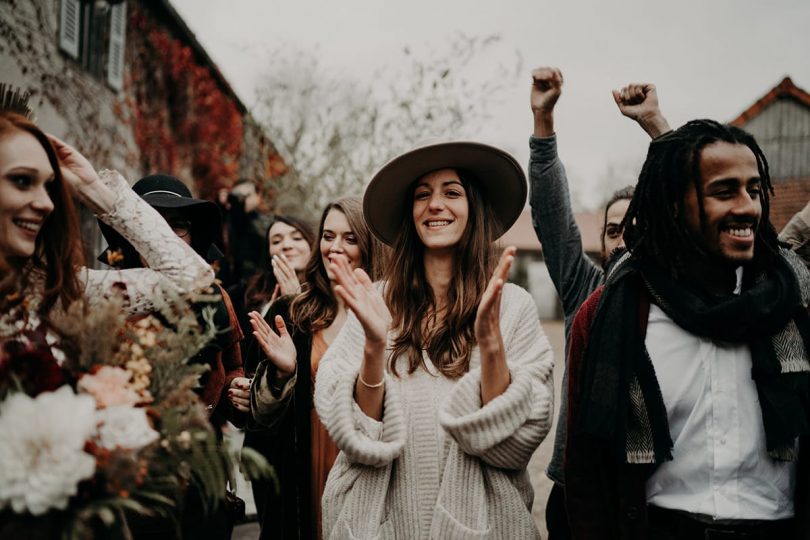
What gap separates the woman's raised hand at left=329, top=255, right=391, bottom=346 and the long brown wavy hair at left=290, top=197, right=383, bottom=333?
110 centimetres

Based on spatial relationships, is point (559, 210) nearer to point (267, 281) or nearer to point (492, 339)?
point (492, 339)

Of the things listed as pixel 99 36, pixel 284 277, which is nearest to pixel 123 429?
pixel 284 277

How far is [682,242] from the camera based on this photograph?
78.4 inches

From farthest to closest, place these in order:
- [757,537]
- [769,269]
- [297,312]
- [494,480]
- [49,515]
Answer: [297,312] < [494,480] < [769,269] < [757,537] < [49,515]

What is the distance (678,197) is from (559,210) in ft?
2.78

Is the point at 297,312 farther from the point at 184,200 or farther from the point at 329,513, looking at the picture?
the point at 329,513

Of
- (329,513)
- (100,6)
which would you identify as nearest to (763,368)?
(329,513)

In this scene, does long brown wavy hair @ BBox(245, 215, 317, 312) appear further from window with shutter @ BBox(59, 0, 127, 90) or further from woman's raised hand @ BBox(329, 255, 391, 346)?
window with shutter @ BBox(59, 0, 127, 90)

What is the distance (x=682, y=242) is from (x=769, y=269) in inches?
10.6

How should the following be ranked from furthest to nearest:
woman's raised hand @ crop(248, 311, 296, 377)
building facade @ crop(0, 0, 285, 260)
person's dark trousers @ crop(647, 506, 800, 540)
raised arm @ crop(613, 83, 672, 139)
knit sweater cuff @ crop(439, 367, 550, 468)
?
building facade @ crop(0, 0, 285, 260), woman's raised hand @ crop(248, 311, 296, 377), raised arm @ crop(613, 83, 672, 139), knit sweater cuff @ crop(439, 367, 550, 468), person's dark trousers @ crop(647, 506, 800, 540)

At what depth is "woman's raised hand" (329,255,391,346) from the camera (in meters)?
2.14

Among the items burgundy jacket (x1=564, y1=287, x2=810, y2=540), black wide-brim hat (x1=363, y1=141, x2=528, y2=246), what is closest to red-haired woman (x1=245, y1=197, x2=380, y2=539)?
black wide-brim hat (x1=363, y1=141, x2=528, y2=246)

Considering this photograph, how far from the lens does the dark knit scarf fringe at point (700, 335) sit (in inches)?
72.4

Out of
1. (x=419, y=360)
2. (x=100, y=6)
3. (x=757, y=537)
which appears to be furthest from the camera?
(x=100, y=6)
